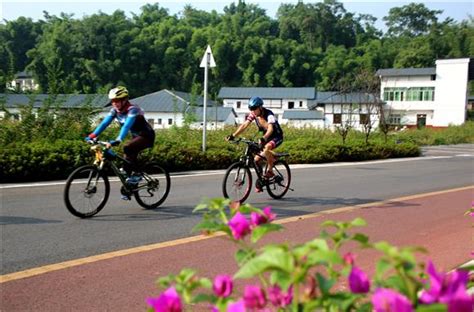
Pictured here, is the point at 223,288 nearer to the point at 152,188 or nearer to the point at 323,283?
the point at 323,283

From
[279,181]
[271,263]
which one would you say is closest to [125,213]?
[279,181]

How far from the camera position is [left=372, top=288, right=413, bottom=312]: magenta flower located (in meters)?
1.05

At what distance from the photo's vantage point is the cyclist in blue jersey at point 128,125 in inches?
277

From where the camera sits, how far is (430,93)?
65938 millimetres

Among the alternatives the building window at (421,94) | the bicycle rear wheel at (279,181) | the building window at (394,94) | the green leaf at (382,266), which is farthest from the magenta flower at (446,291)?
the building window at (394,94)

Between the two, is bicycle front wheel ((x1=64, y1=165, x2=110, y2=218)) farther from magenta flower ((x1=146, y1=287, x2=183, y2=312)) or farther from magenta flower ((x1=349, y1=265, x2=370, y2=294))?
magenta flower ((x1=349, y1=265, x2=370, y2=294))

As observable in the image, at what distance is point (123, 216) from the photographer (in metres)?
7.08

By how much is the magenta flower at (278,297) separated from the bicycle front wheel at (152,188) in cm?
622

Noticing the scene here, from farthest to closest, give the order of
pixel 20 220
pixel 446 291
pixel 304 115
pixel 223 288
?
1. pixel 304 115
2. pixel 20 220
3. pixel 223 288
4. pixel 446 291

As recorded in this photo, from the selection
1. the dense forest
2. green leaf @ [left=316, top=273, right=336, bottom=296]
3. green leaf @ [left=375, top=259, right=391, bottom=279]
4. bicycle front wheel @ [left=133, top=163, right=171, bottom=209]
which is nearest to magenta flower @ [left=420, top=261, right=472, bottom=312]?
green leaf @ [left=375, top=259, right=391, bottom=279]

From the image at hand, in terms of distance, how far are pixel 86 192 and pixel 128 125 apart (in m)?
1.10

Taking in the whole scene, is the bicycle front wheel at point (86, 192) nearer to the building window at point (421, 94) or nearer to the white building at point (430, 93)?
the white building at point (430, 93)

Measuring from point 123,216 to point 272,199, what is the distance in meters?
3.09

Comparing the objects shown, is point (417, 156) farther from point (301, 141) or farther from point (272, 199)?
point (272, 199)
